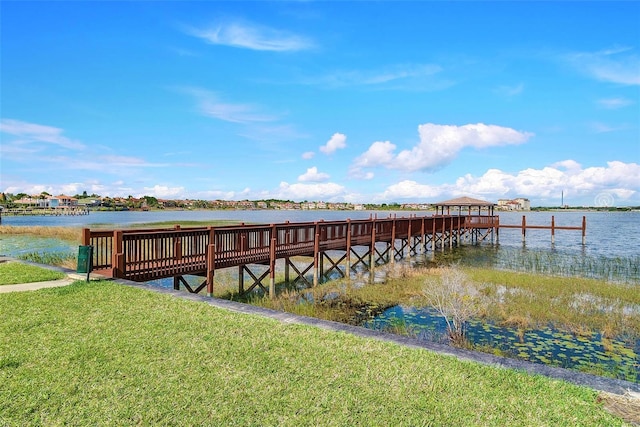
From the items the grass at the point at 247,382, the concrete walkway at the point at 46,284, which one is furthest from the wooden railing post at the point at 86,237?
the grass at the point at 247,382

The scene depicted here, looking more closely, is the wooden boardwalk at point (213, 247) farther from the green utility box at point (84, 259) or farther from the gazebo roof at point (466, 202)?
the gazebo roof at point (466, 202)

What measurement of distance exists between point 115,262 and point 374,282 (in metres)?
11.1

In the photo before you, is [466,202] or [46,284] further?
[466,202]

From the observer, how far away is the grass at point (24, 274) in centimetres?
967

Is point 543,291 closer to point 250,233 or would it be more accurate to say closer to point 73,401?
point 250,233

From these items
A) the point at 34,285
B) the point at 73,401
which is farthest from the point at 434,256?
the point at 73,401

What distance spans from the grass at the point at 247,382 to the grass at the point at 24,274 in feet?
13.3

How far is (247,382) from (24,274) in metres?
9.41

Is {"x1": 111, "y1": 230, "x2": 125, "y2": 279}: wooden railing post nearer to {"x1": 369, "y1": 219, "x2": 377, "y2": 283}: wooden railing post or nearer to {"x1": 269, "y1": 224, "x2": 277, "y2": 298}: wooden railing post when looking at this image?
→ {"x1": 269, "y1": 224, "x2": 277, "y2": 298}: wooden railing post

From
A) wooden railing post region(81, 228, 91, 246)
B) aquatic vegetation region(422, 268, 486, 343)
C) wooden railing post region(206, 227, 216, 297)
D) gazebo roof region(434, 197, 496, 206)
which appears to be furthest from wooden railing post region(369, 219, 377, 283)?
gazebo roof region(434, 197, 496, 206)

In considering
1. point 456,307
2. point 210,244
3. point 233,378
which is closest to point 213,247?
point 210,244

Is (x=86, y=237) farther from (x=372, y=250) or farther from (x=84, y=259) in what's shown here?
(x=372, y=250)

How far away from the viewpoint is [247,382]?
14.0ft

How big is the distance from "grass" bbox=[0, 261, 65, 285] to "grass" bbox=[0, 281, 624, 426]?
405cm
